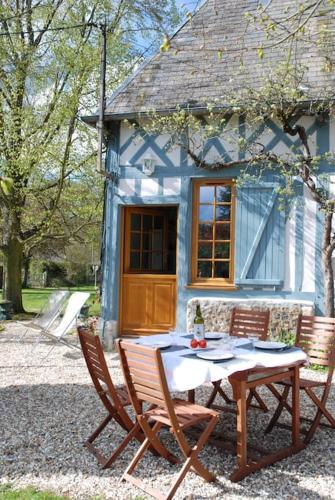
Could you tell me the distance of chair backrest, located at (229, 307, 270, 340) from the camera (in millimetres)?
5004

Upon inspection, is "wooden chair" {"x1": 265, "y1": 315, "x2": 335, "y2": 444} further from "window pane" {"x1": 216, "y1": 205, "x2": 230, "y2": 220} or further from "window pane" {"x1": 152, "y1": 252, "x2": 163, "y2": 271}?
"window pane" {"x1": 152, "y1": 252, "x2": 163, "y2": 271}

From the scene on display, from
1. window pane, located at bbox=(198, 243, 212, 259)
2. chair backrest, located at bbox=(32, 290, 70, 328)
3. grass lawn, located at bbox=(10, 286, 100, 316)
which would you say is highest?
window pane, located at bbox=(198, 243, 212, 259)

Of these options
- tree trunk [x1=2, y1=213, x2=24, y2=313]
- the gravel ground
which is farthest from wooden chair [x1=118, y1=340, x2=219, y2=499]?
tree trunk [x1=2, y1=213, x2=24, y2=313]

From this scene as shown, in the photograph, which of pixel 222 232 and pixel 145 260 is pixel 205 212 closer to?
pixel 222 232

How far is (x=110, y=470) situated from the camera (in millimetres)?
3285

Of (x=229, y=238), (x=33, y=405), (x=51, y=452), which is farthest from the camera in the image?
(x=229, y=238)

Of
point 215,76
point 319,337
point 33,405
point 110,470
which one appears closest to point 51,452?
point 110,470

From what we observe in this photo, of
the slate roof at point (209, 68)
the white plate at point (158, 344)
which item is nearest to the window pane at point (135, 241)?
the slate roof at point (209, 68)

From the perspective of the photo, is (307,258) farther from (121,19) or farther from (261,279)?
(121,19)

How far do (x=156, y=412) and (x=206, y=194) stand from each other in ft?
15.5

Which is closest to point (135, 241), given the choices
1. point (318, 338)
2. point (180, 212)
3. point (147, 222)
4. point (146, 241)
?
point (146, 241)

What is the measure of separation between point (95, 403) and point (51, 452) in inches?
50.9

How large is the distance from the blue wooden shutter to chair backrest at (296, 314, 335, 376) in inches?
91.3

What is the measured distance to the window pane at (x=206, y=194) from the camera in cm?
747
